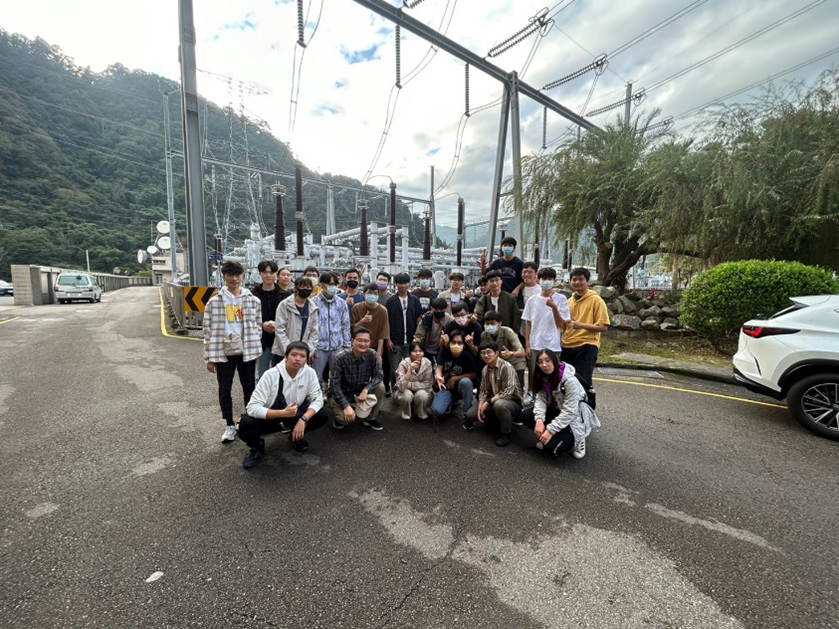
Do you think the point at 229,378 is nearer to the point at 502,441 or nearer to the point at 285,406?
the point at 285,406

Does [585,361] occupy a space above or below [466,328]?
below

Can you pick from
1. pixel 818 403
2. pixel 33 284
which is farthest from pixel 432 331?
pixel 33 284

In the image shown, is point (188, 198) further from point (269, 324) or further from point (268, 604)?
point (268, 604)

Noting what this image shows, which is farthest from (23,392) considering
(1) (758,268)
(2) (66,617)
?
(1) (758,268)

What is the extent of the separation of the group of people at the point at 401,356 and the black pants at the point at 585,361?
0.01 m

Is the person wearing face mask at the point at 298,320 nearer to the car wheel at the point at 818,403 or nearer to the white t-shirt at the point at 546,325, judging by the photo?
the white t-shirt at the point at 546,325

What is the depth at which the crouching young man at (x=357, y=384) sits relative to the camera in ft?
13.3

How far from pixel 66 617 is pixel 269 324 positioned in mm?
2845

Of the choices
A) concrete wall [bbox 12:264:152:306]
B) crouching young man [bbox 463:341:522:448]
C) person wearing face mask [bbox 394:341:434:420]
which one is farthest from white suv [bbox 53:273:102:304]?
crouching young man [bbox 463:341:522:448]

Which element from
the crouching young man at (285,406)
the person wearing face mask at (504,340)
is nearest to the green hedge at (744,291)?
the person wearing face mask at (504,340)

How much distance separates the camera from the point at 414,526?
2.50m

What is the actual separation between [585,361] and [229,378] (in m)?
3.94

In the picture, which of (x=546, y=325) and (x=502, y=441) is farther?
(x=546, y=325)

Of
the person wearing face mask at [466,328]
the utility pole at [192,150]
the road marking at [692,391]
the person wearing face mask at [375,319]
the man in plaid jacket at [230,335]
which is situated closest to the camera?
the man in plaid jacket at [230,335]
